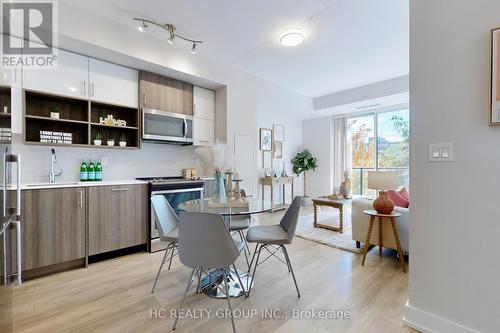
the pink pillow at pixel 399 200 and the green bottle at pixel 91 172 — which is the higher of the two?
the green bottle at pixel 91 172

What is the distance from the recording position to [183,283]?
224 centimetres

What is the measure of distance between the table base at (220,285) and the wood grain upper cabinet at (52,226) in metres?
1.50

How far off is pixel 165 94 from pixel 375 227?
11.3 ft

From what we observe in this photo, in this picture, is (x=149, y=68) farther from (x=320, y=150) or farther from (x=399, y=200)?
(x=320, y=150)

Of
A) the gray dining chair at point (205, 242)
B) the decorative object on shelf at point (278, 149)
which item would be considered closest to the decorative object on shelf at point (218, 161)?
the gray dining chair at point (205, 242)

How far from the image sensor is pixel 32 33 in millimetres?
2480

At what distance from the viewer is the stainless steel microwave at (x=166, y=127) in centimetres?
326

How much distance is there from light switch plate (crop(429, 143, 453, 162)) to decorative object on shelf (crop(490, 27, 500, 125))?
0.24 meters

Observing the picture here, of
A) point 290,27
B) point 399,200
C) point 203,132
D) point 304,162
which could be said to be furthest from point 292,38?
point 304,162

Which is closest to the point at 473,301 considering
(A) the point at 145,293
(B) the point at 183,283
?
(B) the point at 183,283

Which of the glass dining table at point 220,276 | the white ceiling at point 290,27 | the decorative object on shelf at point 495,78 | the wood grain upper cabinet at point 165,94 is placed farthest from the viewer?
the wood grain upper cabinet at point 165,94

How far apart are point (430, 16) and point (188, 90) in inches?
124

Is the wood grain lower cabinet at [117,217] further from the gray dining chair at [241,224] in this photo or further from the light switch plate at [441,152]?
the light switch plate at [441,152]

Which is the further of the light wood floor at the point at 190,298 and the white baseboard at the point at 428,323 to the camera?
the light wood floor at the point at 190,298
